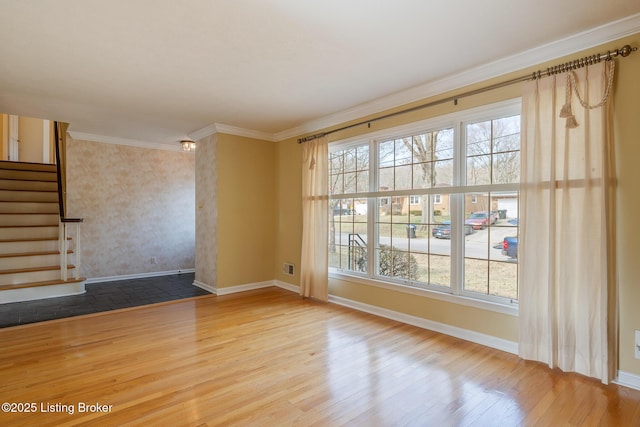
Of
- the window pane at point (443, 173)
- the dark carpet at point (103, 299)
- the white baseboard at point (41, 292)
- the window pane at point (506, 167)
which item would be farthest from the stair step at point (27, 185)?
the window pane at point (506, 167)

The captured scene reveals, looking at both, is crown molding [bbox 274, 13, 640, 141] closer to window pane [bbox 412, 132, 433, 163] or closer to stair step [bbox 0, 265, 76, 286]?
window pane [bbox 412, 132, 433, 163]

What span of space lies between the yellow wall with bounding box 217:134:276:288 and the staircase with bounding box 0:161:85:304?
7.15 feet

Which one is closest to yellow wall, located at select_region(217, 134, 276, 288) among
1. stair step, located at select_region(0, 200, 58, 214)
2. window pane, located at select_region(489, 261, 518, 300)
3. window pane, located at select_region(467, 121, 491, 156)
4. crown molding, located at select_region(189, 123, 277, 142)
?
crown molding, located at select_region(189, 123, 277, 142)

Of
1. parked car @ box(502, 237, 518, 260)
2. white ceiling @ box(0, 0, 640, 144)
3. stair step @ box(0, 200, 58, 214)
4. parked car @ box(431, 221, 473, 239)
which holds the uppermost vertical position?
white ceiling @ box(0, 0, 640, 144)

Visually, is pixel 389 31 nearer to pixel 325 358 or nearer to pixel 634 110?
pixel 634 110

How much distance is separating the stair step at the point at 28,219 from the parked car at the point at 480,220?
6.13m

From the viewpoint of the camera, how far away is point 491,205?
9.98 feet

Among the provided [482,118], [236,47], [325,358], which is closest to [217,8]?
[236,47]

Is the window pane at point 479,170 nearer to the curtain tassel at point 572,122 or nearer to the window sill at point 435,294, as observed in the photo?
the curtain tassel at point 572,122

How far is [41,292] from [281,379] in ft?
13.4

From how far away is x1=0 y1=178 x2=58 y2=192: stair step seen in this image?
555 centimetres

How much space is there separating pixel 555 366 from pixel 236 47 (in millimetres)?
3519

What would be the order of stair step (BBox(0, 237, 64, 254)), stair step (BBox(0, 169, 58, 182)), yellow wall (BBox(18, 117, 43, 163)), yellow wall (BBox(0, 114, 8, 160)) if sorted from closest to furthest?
stair step (BBox(0, 237, 64, 254)) → stair step (BBox(0, 169, 58, 182)) → yellow wall (BBox(0, 114, 8, 160)) → yellow wall (BBox(18, 117, 43, 163))

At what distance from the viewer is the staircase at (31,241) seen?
14.5ft
